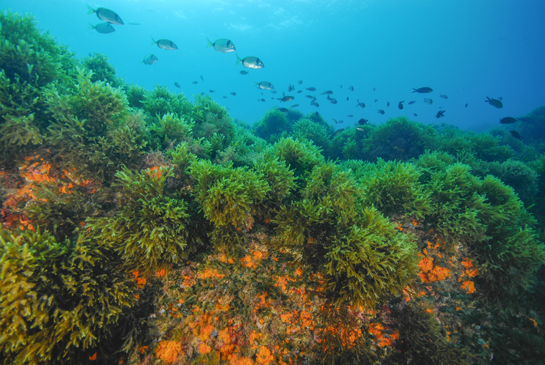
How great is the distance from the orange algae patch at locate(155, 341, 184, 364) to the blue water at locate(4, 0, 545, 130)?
149ft

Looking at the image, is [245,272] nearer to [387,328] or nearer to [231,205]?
[231,205]

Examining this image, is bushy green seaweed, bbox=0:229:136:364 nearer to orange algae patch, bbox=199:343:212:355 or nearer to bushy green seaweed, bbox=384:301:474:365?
orange algae patch, bbox=199:343:212:355

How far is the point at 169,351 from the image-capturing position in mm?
2369

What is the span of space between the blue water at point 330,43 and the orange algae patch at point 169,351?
45383 millimetres

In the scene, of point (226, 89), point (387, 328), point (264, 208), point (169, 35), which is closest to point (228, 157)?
point (264, 208)

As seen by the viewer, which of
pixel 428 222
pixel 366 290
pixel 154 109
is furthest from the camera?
pixel 154 109

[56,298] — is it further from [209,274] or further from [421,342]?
[421,342]

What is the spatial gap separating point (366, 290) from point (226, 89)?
455 feet

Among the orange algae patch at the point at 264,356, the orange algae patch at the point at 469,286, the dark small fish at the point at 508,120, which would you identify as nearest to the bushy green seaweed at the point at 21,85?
the orange algae patch at the point at 264,356

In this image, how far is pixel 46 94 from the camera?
3057 millimetres

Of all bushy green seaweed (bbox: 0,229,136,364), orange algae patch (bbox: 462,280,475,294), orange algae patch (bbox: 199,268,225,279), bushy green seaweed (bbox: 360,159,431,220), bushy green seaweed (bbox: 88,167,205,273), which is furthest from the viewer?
bushy green seaweed (bbox: 360,159,431,220)

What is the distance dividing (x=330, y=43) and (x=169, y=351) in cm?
10745

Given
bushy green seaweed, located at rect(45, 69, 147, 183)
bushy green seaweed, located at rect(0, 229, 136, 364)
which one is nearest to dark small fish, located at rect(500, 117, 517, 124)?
bushy green seaweed, located at rect(45, 69, 147, 183)

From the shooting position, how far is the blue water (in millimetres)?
57125
